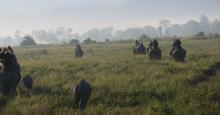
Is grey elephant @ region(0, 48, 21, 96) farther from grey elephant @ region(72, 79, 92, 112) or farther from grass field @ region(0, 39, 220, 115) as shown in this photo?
grey elephant @ region(72, 79, 92, 112)

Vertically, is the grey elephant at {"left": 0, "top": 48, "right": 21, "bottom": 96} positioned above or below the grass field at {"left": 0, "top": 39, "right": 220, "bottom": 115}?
above

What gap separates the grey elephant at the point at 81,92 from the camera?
546 inches

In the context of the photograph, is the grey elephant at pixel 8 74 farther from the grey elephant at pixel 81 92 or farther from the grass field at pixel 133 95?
the grey elephant at pixel 81 92

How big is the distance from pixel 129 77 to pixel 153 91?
4106mm

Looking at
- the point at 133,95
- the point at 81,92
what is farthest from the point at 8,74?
the point at 133,95

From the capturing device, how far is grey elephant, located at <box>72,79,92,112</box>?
13.9 metres

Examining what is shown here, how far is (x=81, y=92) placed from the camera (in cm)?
1389

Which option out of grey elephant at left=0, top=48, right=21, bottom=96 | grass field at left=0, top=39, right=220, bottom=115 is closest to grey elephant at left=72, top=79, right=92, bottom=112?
grass field at left=0, top=39, right=220, bottom=115

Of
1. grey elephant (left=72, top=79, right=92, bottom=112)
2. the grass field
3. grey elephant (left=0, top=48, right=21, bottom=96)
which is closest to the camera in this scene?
grey elephant (left=72, top=79, right=92, bottom=112)

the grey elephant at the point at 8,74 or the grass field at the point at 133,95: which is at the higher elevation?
the grey elephant at the point at 8,74

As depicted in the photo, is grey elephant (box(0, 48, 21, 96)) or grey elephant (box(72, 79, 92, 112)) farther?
grey elephant (box(0, 48, 21, 96))

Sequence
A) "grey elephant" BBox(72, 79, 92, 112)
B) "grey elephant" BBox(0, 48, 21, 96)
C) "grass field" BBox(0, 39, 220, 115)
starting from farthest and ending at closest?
"grey elephant" BBox(0, 48, 21, 96) → "grass field" BBox(0, 39, 220, 115) → "grey elephant" BBox(72, 79, 92, 112)

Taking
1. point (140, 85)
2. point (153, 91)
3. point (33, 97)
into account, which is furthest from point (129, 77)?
point (33, 97)

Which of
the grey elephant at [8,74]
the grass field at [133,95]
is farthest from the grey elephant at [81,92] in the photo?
the grey elephant at [8,74]
